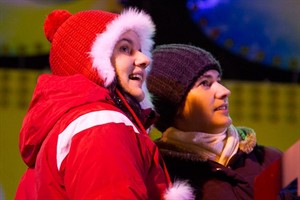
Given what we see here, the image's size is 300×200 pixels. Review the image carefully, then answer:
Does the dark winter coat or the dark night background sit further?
the dark night background

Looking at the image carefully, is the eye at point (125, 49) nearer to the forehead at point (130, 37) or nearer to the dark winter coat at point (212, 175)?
the forehead at point (130, 37)

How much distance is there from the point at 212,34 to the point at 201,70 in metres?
1.43

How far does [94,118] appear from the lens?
184 cm

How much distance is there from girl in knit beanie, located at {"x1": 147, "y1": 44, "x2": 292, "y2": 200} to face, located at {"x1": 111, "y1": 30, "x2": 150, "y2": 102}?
39 cm

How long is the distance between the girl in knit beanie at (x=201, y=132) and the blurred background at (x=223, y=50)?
1.26m

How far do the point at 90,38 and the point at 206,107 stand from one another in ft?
1.76

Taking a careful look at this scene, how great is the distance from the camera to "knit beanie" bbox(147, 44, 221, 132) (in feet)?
8.08

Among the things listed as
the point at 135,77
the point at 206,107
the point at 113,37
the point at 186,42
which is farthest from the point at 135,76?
the point at 186,42

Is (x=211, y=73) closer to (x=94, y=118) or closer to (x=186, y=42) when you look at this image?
(x=94, y=118)

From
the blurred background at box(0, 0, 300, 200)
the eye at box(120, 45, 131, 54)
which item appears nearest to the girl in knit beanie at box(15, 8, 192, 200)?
the eye at box(120, 45, 131, 54)

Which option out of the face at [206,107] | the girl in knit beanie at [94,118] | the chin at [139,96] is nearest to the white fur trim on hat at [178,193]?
the girl in knit beanie at [94,118]

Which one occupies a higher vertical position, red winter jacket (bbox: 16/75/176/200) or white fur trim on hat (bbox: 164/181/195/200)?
red winter jacket (bbox: 16/75/176/200)

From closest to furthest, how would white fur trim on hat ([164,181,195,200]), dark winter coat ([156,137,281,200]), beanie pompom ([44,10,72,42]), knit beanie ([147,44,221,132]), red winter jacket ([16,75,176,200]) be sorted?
red winter jacket ([16,75,176,200])
white fur trim on hat ([164,181,195,200])
beanie pompom ([44,10,72,42])
dark winter coat ([156,137,281,200])
knit beanie ([147,44,221,132])

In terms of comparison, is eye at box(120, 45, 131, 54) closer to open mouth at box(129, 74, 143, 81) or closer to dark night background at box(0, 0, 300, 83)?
open mouth at box(129, 74, 143, 81)
